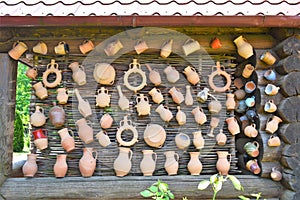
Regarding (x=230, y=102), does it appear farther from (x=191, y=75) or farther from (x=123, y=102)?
(x=123, y=102)

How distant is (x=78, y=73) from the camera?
2.77 m

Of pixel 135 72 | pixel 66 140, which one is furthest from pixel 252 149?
pixel 66 140

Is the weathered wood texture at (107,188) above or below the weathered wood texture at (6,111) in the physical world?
below

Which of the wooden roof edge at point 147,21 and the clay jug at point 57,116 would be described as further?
the clay jug at point 57,116

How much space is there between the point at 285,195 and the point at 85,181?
166cm

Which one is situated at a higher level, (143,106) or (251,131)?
(143,106)

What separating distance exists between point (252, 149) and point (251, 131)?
156 millimetres

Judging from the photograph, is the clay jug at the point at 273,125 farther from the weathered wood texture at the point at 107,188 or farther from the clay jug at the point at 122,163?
the clay jug at the point at 122,163

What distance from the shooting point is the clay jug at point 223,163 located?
2752 millimetres

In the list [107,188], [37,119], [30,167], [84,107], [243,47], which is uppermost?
[243,47]

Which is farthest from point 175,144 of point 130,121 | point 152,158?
point 130,121

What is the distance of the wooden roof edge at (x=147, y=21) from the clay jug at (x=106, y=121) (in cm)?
78

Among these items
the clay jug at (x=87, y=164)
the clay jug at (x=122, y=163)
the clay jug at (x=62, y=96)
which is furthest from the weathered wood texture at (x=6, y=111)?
the clay jug at (x=122, y=163)

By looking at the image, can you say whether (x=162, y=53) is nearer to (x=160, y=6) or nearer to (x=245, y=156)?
(x=160, y=6)
